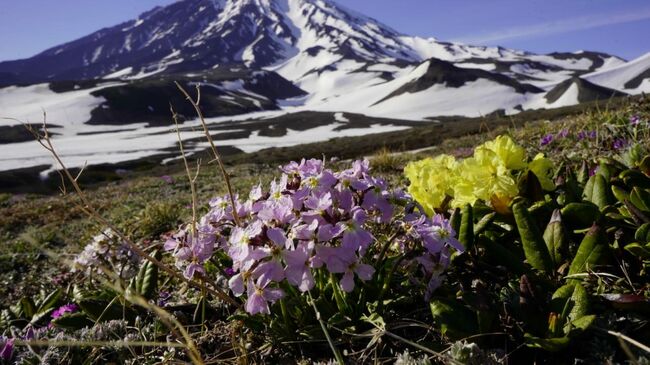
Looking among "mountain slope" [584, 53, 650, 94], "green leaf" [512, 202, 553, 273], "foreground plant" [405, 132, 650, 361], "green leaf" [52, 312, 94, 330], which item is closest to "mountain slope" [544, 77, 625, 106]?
"mountain slope" [584, 53, 650, 94]

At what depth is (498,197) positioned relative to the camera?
2566 millimetres

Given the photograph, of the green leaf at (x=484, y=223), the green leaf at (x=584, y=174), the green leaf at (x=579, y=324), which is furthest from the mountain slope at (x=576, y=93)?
the green leaf at (x=579, y=324)

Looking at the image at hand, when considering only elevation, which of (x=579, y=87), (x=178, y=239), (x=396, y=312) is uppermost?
(x=579, y=87)

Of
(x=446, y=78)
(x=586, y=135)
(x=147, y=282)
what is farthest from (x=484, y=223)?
(x=446, y=78)

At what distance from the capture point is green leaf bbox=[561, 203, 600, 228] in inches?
96.7

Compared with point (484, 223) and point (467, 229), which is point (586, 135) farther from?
point (467, 229)

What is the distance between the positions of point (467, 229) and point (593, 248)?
0.54m

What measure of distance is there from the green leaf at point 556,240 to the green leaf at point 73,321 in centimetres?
254

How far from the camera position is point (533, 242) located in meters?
2.29

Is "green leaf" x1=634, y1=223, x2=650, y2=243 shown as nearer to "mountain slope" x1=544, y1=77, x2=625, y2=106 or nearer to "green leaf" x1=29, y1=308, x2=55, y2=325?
"green leaf" x1=29, y1=308, x2=55, y2=325

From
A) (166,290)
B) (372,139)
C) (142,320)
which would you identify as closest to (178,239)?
(142,320)

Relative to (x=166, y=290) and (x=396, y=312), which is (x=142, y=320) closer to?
(x=166, y=290)

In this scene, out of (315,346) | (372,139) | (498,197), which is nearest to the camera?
(315,346)

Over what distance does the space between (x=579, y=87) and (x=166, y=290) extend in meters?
87.9
